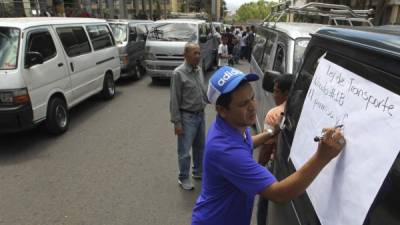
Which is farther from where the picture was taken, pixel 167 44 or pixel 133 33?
pixel 133 33

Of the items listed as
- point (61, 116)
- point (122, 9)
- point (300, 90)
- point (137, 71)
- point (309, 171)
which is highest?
point (300, 90)

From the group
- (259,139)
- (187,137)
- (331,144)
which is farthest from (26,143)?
(331,144)

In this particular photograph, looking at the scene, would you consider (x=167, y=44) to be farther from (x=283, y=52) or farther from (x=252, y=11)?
(x=252, y=11)

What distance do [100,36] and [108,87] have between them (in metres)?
1.28

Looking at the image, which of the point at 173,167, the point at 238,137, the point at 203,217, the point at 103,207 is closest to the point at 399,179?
the point at 238,137

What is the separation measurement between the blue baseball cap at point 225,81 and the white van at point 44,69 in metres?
4.62

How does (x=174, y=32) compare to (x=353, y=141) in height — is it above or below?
below

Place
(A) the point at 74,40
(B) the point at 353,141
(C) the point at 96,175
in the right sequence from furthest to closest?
1. (A) the point at 74,40
2. (C) the point at 96,175
3. (B) the point at 353,141

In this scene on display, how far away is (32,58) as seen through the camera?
5738mm

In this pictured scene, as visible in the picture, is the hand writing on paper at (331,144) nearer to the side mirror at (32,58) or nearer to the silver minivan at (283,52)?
the silver minivan at (283,52)

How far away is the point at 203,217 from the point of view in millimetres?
1979

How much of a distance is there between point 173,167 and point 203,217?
3.26 metres

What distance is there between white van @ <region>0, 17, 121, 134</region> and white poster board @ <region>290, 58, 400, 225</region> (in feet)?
16.3

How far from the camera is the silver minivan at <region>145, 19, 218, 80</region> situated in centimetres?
1095
